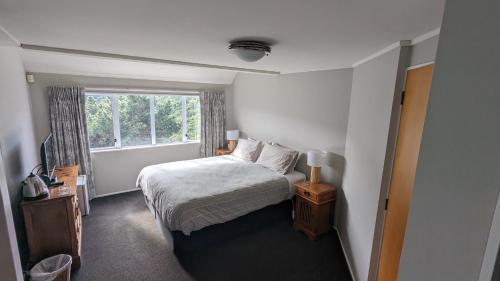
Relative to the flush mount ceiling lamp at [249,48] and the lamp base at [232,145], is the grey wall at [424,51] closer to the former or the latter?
the flush mount ceiling lamp at [249,48]

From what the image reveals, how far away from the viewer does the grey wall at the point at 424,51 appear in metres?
1.34

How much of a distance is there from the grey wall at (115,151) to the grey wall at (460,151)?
4394mm

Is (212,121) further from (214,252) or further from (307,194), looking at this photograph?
(214,252)

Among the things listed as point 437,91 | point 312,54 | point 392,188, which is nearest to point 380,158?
point 392,188

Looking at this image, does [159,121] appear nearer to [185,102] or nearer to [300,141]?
[185,102]

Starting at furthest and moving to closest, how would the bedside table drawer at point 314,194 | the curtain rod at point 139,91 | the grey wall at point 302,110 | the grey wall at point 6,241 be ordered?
the curtain rod at point 139,91 < the grey wall at point 302,110 < the bedside table drawer at point 314,194 < the grey wall at point 6,241

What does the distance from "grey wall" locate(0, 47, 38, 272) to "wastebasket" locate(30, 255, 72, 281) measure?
1.10ft

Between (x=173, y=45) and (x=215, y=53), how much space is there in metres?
0.44

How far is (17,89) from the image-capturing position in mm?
2654

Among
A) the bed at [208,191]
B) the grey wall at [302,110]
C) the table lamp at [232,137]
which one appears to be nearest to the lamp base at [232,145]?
the table lamp at [232,137]

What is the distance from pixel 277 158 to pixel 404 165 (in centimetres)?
215

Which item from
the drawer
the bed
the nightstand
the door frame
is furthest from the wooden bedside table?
the nightstand

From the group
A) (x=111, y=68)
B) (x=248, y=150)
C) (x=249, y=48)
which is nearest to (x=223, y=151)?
(x=248, y=150)

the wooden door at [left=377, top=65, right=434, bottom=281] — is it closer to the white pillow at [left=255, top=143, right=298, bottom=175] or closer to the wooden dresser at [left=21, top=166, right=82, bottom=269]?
the white pillow at [left=255, top=143, right=298, bottom=175]
